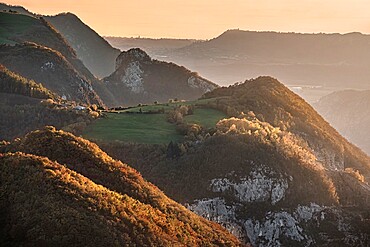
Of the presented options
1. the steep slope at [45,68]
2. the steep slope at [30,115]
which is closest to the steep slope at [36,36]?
the steep slope at [45,68]

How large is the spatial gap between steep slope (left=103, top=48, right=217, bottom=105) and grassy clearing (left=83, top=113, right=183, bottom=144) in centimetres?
9771

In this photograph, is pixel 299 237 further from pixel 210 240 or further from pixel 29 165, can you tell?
pixel 29 165

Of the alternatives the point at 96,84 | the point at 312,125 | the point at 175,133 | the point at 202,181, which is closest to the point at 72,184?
the point at 202,181

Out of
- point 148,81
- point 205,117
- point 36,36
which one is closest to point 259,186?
point 205,117

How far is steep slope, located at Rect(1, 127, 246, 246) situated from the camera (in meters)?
17.7

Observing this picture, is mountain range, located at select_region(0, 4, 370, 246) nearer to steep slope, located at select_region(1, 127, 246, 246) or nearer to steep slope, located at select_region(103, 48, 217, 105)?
steep slope, located at select_region(1, 127, 246, 246)

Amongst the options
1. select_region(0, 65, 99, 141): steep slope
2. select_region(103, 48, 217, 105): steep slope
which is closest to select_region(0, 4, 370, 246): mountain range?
select_region(0, 65, 99, 141): steep slope

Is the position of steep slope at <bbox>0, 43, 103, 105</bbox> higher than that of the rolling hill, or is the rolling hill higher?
steep slope at <bbox>0, 43, 103, 105</bbox>

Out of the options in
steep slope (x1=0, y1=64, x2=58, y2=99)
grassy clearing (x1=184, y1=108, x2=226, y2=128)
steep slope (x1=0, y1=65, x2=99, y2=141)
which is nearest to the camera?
steep slope (x1=0, y1=65, x2=99, y2=141)

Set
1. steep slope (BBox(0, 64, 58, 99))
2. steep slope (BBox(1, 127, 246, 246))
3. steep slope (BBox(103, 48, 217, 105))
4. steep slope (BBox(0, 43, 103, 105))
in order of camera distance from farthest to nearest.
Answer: steep slope (BBox(103, 48, 217, 105)) → steep slope (BBox(0, 43, 103, 105)) → steep slope (BBox(0, 64, 58, 99)) → steep slope (BBox(1, 127, 246, 246))

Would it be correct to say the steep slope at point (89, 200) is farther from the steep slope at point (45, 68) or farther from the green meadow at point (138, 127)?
the steep slope at point (45, 68)

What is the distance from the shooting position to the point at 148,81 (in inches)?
6373

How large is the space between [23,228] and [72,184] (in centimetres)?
289

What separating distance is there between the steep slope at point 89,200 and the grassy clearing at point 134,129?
886 inches
